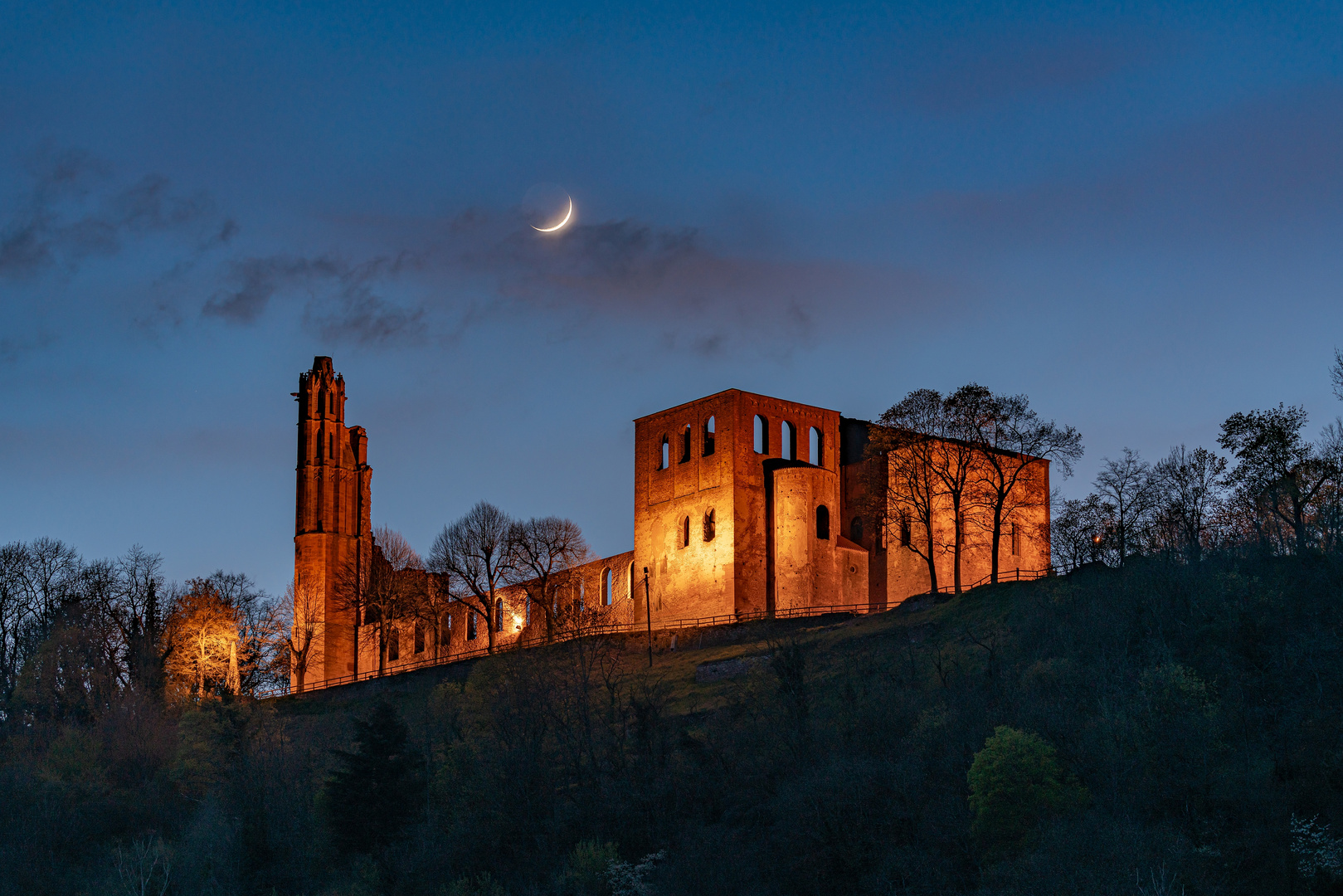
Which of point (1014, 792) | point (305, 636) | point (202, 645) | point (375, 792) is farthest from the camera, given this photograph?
point (305, 636)

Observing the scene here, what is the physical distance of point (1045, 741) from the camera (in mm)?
29016

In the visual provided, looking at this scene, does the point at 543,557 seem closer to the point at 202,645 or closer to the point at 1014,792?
the point at 202,645

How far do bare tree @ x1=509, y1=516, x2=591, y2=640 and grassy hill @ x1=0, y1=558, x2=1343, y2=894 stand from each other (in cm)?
1405

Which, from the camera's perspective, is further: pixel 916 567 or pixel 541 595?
pixel 541 595

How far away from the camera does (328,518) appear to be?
2623 inches

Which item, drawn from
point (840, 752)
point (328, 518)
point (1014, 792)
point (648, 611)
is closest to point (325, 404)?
point (328, 518)

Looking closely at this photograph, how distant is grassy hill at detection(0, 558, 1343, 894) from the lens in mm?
26797

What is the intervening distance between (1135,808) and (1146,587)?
9714mm

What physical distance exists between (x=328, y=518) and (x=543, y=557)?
12797 millimetres

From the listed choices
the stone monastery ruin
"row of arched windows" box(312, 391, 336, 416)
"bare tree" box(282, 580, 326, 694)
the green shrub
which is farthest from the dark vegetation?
"row of arched windows" box(312, 391, 336, 416)

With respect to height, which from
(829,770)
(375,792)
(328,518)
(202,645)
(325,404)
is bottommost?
(375,792)

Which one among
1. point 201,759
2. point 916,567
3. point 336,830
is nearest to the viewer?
point 336,830

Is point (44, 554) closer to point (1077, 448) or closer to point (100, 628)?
point (100, 628)

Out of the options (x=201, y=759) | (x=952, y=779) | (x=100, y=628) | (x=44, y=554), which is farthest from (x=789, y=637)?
(x=44, y=554)
